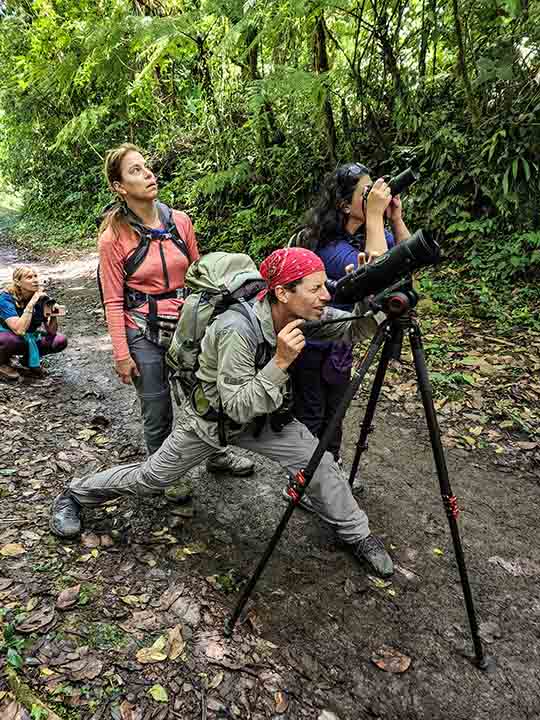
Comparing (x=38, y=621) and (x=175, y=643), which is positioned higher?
(x=38, y=621)

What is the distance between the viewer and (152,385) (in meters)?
3.50

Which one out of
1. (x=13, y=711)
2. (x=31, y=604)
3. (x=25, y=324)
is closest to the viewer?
(x=13, y=711)

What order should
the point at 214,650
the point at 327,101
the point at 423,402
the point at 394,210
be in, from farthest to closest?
the point at 327,101 < the point at 394,210 < the point at 214,650 < the point at 423,402

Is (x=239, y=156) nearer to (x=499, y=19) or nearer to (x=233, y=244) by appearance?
(x=233, y=244)

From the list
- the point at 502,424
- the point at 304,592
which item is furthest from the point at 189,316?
the point at 502,424

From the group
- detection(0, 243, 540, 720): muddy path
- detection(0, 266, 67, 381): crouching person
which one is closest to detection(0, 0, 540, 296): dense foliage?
detection(0, 243, 540, 720): muddy path

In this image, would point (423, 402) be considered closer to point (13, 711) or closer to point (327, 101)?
point (13, 711)

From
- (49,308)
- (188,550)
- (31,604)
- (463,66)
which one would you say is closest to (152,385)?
(188,550)

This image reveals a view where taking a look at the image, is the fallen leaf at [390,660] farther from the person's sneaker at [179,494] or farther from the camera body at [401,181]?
the camera body at [401,181]

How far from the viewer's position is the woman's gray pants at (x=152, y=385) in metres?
3.41

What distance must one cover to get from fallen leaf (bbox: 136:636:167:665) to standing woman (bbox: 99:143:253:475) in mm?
1509

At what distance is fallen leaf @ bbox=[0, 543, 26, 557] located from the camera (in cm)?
307

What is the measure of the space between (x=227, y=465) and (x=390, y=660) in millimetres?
2011

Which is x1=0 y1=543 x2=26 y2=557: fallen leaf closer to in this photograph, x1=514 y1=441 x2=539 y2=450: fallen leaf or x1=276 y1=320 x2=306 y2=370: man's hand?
x1=276 y1=320 x2=306 y2=370: man's hand
